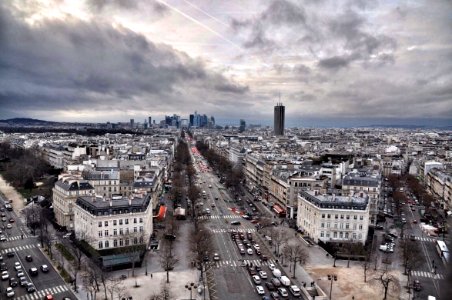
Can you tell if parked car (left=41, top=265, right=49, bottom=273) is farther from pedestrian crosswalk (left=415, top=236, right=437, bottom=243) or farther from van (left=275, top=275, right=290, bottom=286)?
pedestrian crosswalk (left=415, top=236, right=437, bottom=243)

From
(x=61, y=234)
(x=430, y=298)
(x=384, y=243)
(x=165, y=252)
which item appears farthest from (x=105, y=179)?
(x=430, y=298)

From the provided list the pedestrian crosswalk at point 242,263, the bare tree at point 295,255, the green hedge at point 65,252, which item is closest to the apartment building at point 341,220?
the bare tree at point 295,255

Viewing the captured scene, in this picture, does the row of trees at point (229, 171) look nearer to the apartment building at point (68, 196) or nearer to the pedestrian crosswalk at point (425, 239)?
the apartment building at point (68, 196)

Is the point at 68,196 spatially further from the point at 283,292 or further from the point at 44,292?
the point at 283,292

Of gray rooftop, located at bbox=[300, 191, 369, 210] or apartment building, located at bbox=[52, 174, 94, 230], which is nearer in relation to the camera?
gray rooftop, located at bbox=[300, 191, 369, 210]

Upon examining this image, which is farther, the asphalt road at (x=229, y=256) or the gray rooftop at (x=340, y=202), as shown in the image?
the gray rooftop at (x=340, y=202)

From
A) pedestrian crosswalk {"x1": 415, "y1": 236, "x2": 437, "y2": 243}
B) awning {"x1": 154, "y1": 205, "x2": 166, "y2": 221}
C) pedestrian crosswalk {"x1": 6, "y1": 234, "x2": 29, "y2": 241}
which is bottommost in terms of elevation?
pedestrian crosswalk {"x1": 6, "y1": 234, "x2": 29, "y2": 241}

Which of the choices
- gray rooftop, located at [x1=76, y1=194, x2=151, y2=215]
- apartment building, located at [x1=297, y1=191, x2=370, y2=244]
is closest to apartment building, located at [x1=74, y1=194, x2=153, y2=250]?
gray rooftop, located at [x1=76, y1=194, x2=151, y2=215]
